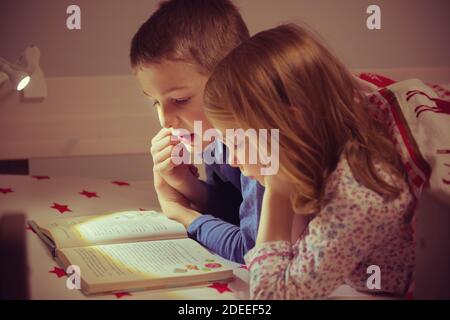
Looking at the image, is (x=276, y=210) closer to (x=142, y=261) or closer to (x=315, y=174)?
(x=315, y=174)

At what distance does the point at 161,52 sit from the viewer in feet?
3.90

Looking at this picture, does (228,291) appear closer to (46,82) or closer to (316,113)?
(316,113)

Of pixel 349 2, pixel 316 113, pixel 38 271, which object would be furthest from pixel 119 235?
pixel 349 2

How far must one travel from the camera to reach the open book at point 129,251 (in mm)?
933

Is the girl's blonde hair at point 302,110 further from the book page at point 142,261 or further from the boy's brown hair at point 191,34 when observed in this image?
the boy's brown hair at point 191,34

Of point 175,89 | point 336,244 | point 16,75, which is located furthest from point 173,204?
point 336,244

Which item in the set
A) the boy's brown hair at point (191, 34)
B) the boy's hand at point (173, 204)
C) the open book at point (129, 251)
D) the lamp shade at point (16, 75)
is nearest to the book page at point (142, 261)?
the open book at point (129, 251)

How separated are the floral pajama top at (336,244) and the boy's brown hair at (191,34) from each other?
41 cm

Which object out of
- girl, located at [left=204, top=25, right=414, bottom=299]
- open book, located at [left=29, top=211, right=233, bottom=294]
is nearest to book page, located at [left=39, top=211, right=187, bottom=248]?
open book, located at [left=29, top=211, right=233, bottom=294]

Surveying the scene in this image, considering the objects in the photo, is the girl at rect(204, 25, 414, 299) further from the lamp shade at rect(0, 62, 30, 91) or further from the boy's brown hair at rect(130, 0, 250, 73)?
the lamp shade at rect(0, 62, 30, 91)

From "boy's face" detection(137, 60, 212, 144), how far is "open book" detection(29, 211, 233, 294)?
0.18 m

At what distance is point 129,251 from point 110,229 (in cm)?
12

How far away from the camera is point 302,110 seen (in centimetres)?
91
